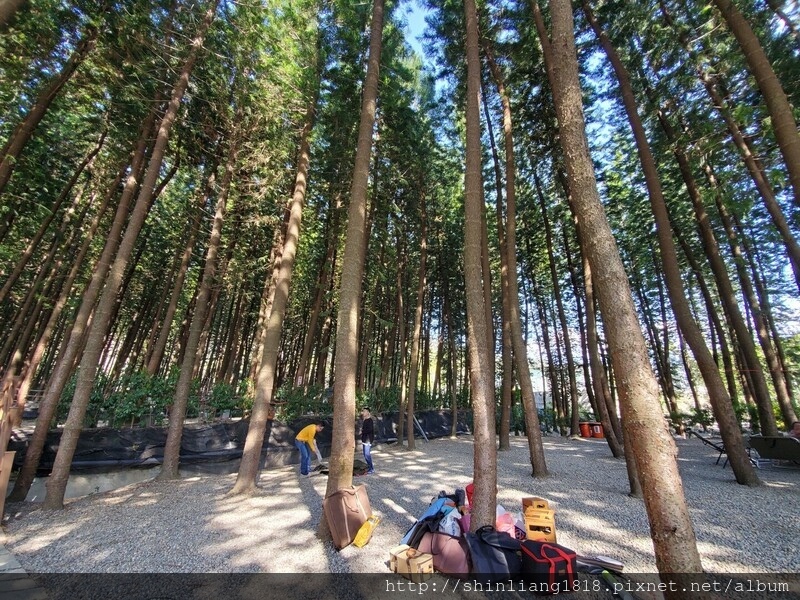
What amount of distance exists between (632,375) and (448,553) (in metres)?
2.39

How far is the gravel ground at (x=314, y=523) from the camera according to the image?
352cm

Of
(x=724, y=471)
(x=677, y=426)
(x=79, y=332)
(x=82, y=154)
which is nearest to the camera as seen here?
(x=79, y=332)

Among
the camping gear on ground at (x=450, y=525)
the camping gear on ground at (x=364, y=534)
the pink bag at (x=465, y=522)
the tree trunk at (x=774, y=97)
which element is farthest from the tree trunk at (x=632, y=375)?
the tree trunk at (x=774, y=97)

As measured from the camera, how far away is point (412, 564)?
3.21 m

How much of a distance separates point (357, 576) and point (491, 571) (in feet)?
4.11

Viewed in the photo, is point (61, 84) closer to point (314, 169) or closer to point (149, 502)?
point (314, 169)

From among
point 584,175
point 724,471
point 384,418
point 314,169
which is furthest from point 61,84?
point 724,471

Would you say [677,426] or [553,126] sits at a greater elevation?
[553,126]

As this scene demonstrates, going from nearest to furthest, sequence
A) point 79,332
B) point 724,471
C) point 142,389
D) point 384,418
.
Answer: point 79,332 → point 724,471 → point 142,389 → point 384,418

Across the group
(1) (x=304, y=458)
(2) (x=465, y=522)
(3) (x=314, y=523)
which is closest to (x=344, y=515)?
(3) (x=314, y=523)

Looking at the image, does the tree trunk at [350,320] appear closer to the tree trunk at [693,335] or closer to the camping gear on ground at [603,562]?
the camping gear on ground at [603,562]

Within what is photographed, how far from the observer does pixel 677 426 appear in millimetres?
15836

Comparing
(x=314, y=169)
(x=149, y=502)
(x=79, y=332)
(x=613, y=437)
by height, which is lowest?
(x=149, y=502)

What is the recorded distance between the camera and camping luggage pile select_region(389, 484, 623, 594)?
3020 millimetres
